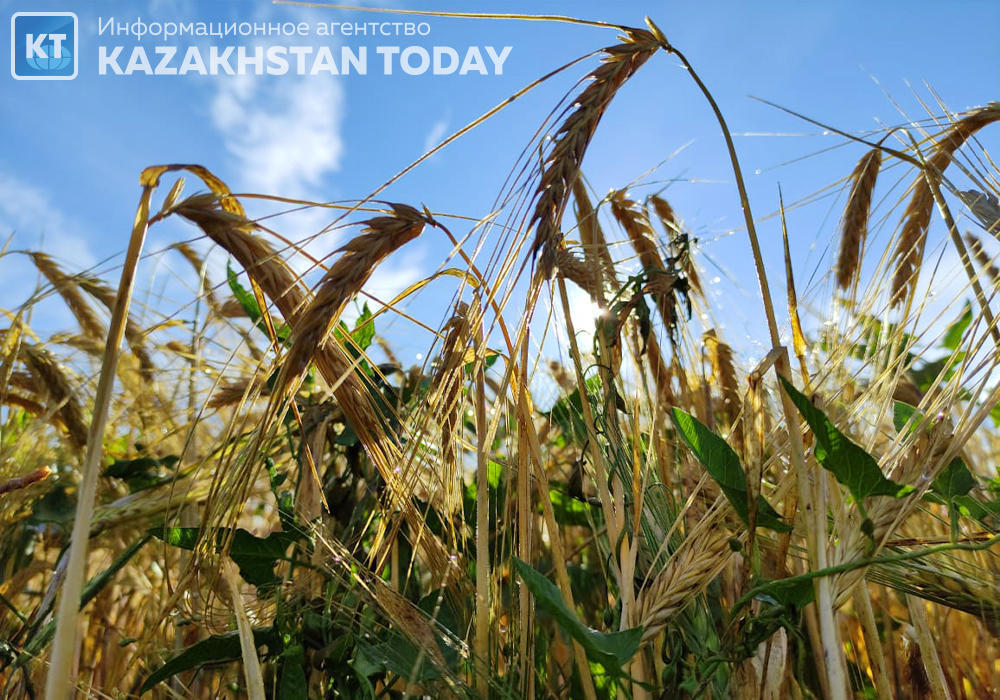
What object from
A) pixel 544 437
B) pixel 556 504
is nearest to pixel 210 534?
pixel 556 504

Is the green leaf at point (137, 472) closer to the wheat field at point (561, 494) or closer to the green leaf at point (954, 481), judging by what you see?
the wheat field at point (561, 494)

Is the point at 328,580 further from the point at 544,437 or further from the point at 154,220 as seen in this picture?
the point at 544,437

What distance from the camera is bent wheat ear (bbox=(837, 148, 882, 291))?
1.15 m

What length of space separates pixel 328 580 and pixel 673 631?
41 cm

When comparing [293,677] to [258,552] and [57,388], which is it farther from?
[57,388]

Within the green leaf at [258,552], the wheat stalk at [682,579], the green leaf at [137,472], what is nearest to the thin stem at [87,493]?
the green leaf at [258,552]

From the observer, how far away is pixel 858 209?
1.17 m

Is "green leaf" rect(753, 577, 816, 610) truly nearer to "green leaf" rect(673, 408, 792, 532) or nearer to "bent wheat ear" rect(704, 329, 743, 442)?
"green leaf" rect(673, 408, 792, 532)

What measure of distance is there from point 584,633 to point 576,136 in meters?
0.45

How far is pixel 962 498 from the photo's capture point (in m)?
0.85

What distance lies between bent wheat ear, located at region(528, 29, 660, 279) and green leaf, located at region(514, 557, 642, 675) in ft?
0.80

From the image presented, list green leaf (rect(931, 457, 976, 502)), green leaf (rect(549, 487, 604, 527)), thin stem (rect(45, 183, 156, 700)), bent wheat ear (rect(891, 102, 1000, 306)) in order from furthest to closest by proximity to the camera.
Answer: green leaf (rect(549, 487, 604, 527)) → bent wheat ear (rect(891, 102, 1000, 306)) → green leaf (rect(931, 457, 976, 502)) → thin stem (rect(45, 183, 156, 700))

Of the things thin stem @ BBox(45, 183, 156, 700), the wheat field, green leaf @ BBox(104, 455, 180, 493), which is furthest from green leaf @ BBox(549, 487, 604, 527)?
thin stem @ BBox(45, 183, 156, 700)

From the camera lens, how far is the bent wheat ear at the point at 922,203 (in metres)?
1.14
